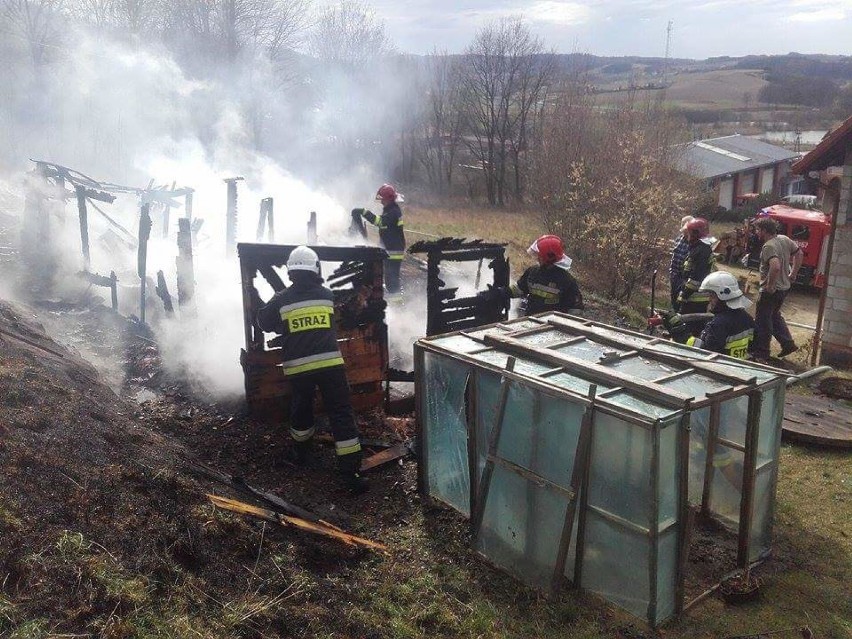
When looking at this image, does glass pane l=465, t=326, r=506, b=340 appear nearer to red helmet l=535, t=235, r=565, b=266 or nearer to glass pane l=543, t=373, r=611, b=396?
glass pane l=543, t=373, r=611, b=396

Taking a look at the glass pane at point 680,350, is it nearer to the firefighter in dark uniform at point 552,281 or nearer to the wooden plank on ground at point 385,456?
the firefighter in dark uniform at point 552,281

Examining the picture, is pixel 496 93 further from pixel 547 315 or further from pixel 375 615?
pixel 375 615

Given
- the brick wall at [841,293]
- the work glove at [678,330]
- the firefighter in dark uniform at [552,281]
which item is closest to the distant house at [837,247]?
the brick wall at [841,293]

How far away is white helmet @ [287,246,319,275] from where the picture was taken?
16.8 feet

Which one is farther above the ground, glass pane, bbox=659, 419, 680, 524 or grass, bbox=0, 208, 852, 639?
glass pane, bbox=659, 419, 680, 524

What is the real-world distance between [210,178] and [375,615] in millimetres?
15171

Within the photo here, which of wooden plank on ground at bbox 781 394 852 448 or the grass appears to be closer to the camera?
the grass

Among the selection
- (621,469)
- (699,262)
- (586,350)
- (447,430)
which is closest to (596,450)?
(621,469)

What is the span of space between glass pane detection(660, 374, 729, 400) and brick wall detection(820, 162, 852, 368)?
597cm

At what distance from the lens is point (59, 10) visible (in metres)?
25.7

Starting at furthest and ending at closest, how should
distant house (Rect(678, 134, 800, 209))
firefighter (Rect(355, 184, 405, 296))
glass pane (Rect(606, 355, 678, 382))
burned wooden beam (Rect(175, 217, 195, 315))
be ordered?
distant house (Rect(678, 134, 800, 209)) < firefighter (Rect(355, 184, 405, 296)) < burned wooden beam (Rect(175, 217, 195, 315)) < glass pane (Rect(606, 355, 678, 382))

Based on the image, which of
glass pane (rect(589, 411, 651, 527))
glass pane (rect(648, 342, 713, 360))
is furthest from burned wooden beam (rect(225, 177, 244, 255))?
glass pane (rect(589, 411, 651, 527))

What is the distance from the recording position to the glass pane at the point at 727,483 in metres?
4.77

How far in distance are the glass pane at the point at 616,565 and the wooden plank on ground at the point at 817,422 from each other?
3270 millimetres
